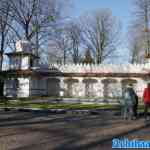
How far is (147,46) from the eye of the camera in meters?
44.2

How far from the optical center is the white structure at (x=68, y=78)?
31.7m

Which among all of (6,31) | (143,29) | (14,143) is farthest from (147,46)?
(14,143)

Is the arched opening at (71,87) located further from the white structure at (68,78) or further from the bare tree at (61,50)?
the bare tree at (61,50)

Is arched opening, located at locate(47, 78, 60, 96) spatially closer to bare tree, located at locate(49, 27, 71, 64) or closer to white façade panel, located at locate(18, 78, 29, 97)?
white façade panel, located at locate(18, 78, 29, 97)

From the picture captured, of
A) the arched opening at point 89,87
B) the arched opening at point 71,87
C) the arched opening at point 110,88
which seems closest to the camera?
the arched opening at point 110,88

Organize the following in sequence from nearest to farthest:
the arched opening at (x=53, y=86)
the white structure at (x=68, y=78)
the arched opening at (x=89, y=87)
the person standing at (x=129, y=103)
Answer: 1. the person standing at (x=129, y=103)
2. the white structure at (x=68, y=78)
3. the arched opening at (x=89, y=87)
4. the arched opening at (x=53, y=86)

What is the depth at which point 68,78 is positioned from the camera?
109 ft

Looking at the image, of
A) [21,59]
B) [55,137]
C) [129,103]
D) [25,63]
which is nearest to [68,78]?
[25,63]

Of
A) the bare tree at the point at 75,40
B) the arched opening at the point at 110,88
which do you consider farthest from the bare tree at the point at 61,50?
the arched opening at the point at 110,88

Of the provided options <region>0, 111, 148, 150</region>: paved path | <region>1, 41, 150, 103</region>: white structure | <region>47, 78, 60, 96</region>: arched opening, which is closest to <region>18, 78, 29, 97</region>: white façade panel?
<region>1, 41, 150, 103</region>: white structure

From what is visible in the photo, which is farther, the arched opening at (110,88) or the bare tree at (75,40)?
the bare tree at (75,40)

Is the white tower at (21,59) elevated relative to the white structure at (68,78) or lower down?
elevated

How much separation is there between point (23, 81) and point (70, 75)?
Result: 561 cm

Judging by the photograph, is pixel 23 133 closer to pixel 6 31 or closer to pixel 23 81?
pixel 23 81
